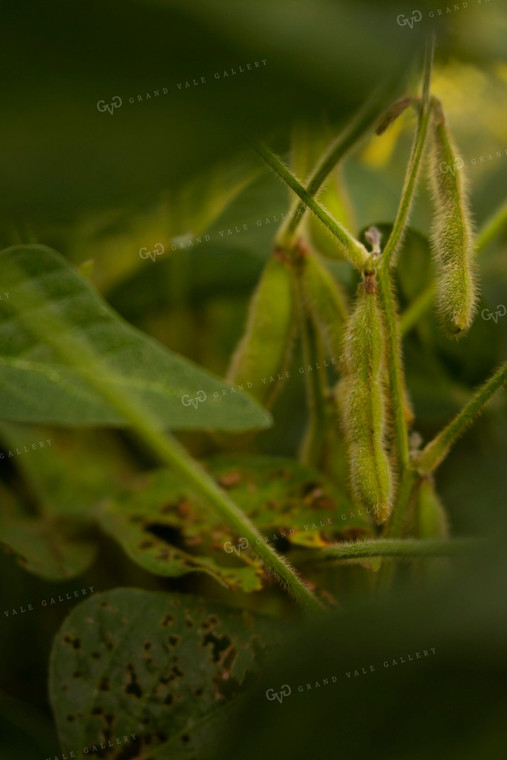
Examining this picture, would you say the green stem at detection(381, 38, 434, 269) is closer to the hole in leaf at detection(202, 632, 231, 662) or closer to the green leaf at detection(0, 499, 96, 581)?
the hole in leaf at detection(202, 632, 231, 662)

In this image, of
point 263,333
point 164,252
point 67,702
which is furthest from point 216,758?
point 164,252

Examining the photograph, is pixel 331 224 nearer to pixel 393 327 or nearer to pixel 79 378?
pixel 393 327

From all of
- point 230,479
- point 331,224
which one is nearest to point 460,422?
point 331,224
